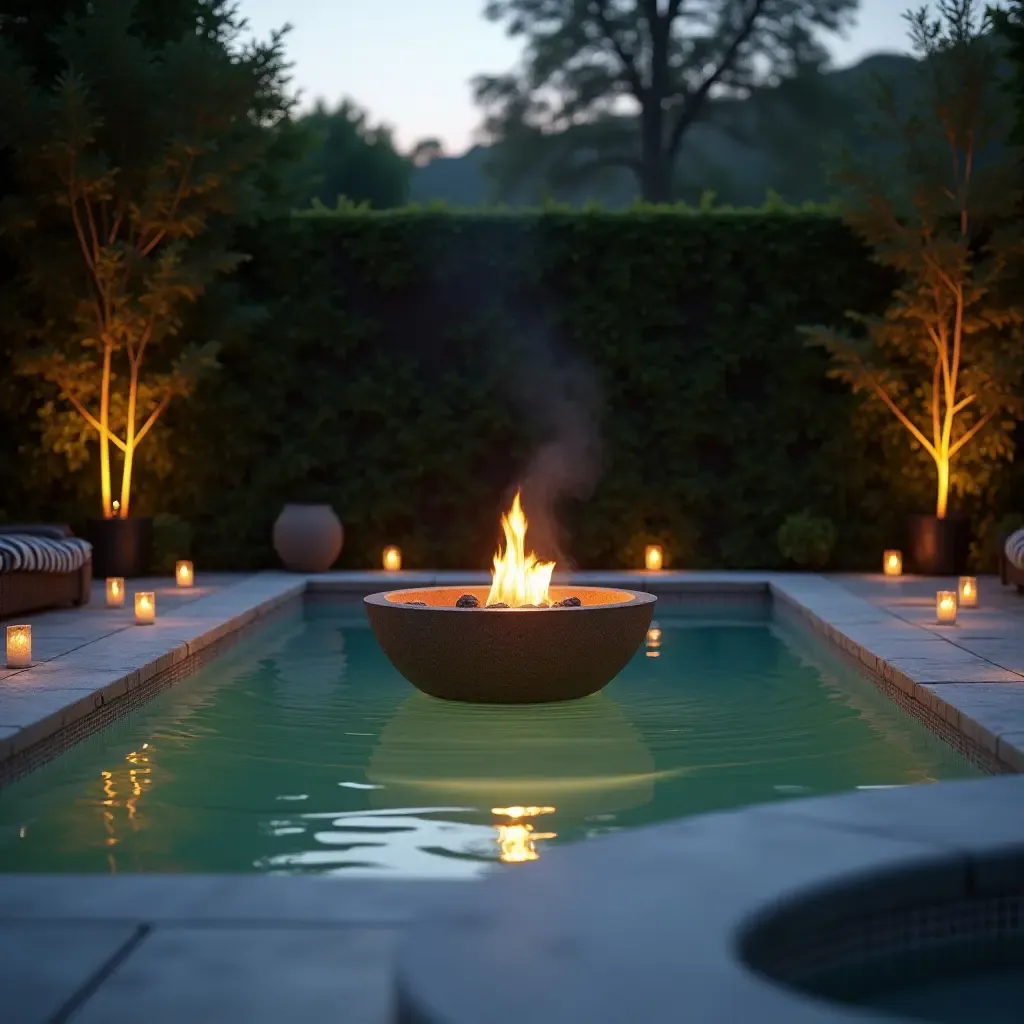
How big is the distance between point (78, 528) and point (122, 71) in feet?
11.5

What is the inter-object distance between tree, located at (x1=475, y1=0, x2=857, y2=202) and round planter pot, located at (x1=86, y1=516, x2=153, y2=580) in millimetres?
13941

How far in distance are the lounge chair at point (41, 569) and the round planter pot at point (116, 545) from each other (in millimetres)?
1904

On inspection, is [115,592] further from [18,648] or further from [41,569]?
[18,648]

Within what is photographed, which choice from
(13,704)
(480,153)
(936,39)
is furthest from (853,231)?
(480,153)

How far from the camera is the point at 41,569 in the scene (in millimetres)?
8312

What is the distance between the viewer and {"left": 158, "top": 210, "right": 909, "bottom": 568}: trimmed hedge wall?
12133 mm

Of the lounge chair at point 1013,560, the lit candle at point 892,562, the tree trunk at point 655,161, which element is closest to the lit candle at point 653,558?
the lit candle at point 892,562

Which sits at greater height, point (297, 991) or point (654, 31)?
point (654, 31)

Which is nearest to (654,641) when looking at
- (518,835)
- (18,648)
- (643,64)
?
(18,648)

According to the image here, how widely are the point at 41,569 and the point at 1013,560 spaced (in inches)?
230

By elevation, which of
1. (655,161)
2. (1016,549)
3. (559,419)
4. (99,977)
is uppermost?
(655,161)

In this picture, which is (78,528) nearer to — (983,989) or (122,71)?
(122,71)

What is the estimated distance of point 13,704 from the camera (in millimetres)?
5297

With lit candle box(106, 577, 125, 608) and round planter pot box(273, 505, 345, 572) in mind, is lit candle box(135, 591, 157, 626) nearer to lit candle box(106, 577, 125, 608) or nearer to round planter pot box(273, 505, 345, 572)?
lit candle box(106, 577, 125, 608)
